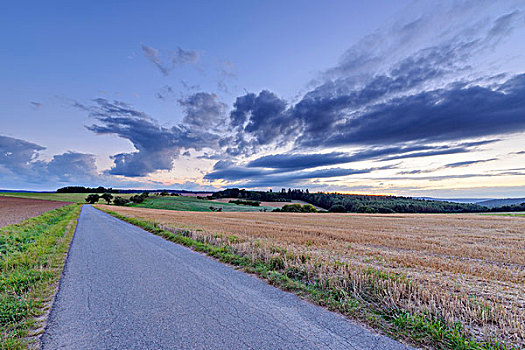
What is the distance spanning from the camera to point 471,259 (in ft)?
32.2

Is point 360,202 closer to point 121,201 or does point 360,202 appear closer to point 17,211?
point 121,201

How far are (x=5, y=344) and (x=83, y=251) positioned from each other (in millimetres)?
8229

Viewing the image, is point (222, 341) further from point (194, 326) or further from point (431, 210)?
point (431, 210)

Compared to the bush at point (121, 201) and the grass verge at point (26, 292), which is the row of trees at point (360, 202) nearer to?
the bush at point (121, 201)

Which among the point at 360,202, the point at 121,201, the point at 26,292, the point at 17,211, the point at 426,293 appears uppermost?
the point at 121,201

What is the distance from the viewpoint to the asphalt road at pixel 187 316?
3730 millimetres

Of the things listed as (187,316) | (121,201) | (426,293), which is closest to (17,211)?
(187,316)

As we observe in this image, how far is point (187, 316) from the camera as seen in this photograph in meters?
4.52

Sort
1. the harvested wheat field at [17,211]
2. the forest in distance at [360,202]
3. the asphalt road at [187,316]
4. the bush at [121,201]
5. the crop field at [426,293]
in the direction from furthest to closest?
1. the bush at [121,201]
2. the forest in distance at [360,202]
3. the harvested wheat field at [17,211]
4. the crop field at [426,293]
5. the asphalt road at [187,316]

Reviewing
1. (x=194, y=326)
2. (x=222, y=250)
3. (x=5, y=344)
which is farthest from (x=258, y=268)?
(x=5, y=344)

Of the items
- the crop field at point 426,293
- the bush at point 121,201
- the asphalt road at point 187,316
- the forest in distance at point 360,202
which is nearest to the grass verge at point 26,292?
the asphalt road at point 187,316

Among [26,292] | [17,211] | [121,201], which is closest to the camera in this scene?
[26,292]

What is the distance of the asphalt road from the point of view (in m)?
3.73

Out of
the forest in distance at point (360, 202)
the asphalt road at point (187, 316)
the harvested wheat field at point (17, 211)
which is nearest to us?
the asphalt road at point (187, 316)
